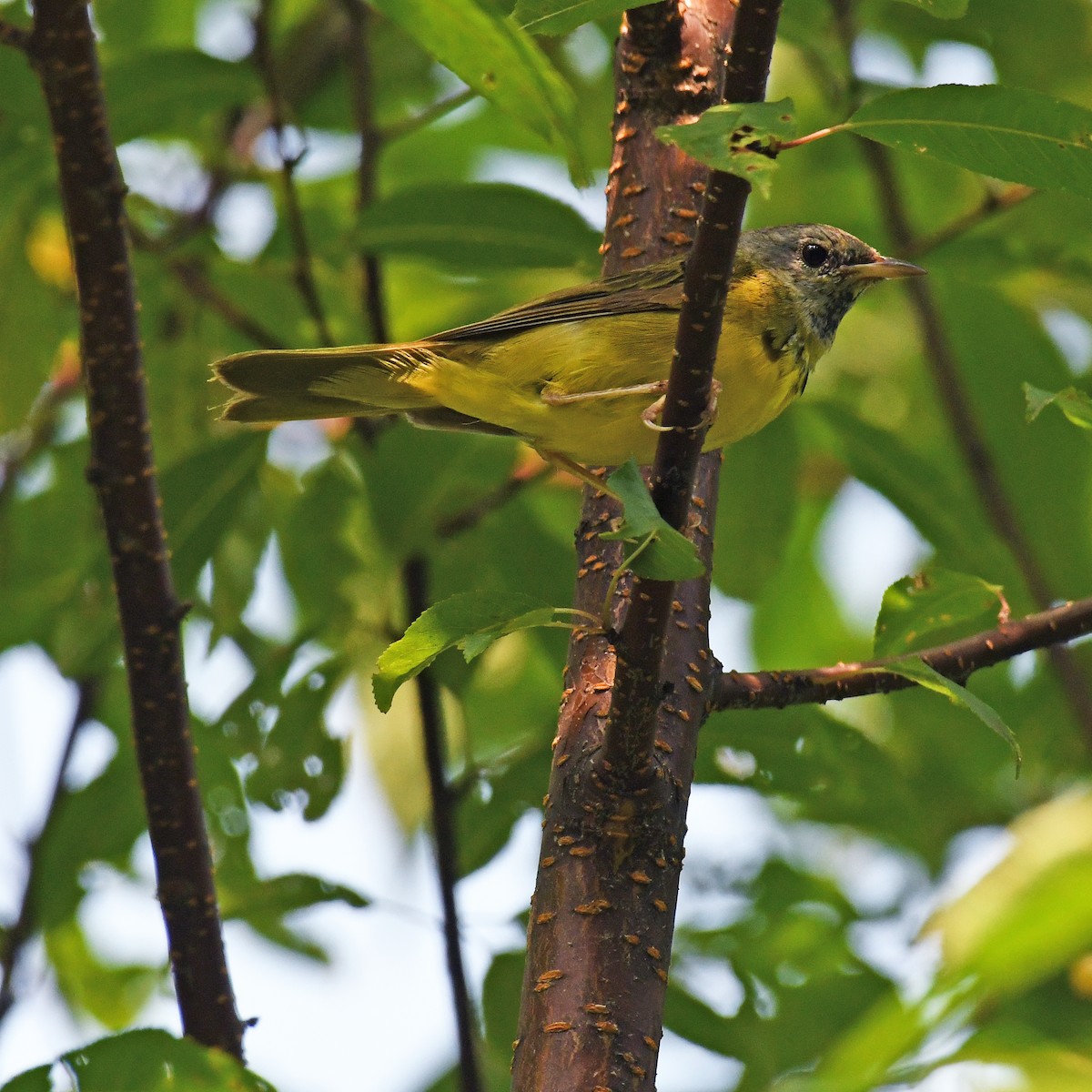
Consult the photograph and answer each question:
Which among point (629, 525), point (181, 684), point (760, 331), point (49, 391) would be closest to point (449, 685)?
point (181, 684)

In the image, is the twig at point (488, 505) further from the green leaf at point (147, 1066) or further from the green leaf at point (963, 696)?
the green leaf at point (147, 1066)

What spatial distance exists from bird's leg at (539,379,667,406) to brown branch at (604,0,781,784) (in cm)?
102

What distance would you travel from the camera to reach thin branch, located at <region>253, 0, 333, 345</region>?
4.11 metres

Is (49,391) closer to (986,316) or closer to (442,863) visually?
(442,863)

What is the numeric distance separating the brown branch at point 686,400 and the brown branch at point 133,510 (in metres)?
1.03

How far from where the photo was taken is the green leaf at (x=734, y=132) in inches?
68.2

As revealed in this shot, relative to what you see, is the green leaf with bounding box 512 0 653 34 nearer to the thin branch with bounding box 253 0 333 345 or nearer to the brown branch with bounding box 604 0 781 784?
the brown branch with bounding box 604 0 781 784

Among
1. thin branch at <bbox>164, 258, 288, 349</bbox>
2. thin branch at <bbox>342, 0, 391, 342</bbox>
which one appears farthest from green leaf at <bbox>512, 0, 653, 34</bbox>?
thin branch at <bbox>164, 258, 288, 349</bbox>

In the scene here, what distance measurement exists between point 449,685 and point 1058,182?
219cm

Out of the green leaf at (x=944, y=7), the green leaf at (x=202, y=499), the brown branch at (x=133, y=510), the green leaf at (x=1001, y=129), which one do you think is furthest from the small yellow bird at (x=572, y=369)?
the green leaf at (x=944, y=7)

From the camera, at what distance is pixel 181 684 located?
3.07 m

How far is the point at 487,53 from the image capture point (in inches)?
100

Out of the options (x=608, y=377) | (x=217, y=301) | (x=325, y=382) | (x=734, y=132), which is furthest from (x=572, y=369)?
(x=734, y=132)

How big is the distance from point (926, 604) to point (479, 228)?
5.78 ft
